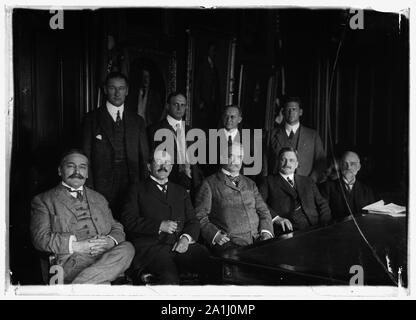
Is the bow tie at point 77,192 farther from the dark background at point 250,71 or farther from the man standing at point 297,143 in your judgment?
the man standing at point 297,143

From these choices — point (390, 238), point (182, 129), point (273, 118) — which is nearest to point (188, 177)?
point (182, 129)

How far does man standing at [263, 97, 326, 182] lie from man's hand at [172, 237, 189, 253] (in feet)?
2.70

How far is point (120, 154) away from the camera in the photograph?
14.5 ft

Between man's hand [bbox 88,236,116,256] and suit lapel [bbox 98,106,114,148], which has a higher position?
suit lapel [bbox 98,106,114,148]

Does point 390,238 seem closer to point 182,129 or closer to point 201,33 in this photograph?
point 182,129

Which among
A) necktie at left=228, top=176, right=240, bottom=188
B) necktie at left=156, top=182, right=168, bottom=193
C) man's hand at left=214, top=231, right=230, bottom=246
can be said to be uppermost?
necktie at left=228, top=176, right=240, bottom=188

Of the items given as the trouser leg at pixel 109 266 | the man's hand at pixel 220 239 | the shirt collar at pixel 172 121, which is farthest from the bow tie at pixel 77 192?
the man's hand at pixel 220 239

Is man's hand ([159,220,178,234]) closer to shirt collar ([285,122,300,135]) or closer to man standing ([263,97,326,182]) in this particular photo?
man standing ([263,97,326,182])

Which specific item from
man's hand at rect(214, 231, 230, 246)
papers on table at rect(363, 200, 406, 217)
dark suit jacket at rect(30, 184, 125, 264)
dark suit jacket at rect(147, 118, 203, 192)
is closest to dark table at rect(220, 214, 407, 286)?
papers on table at rect(363, 200, 406, 217)

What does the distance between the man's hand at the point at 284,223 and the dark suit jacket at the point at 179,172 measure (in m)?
0.61

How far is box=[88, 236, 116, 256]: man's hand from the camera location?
4.17 m

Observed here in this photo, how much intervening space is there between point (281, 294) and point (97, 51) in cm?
202

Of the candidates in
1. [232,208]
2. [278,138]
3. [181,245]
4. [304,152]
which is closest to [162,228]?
[181,245]

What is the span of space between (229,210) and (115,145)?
89 cm
